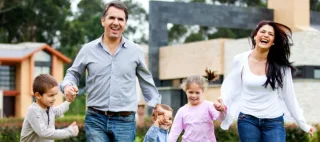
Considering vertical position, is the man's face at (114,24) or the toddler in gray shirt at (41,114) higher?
the man's face at (114,24)

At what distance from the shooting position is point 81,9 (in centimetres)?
6694

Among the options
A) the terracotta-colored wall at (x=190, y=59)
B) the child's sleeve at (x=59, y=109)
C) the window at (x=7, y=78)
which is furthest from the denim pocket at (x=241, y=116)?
the window at (x=7, y=78)

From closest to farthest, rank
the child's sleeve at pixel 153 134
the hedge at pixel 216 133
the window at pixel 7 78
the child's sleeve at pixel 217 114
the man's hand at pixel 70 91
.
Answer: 1. the man's hand at pixel 70 91
2. the child's sleeve at pixel 153 134
3. the child's sleeve at pixel 217 114
4. the hedge at pixel 216 133
5. the window at pixel 7 78

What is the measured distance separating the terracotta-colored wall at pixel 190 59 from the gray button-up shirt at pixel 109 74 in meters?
26.4

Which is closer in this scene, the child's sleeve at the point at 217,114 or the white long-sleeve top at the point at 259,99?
the white long-sleeve top at the point at 259,99

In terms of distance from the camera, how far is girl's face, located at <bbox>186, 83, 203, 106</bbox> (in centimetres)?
773

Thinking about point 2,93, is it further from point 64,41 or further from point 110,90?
point 110,90

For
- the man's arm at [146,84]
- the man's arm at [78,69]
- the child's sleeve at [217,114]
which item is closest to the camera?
the man's arm at [78,69]

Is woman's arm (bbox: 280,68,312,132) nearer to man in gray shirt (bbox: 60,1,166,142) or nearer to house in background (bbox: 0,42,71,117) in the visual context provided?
man in gray shirt (bbox: 60,1,166,142)

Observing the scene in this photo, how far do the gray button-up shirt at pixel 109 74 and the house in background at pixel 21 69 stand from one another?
119 feet

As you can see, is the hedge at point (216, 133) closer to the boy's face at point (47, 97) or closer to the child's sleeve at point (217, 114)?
the child's sleeve at point (217, 114)

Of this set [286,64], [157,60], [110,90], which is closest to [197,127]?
[286,64]

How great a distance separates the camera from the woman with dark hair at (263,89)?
21.1ft

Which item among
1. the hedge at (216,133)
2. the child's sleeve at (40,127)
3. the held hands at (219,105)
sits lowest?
the hedge at (216,133)
